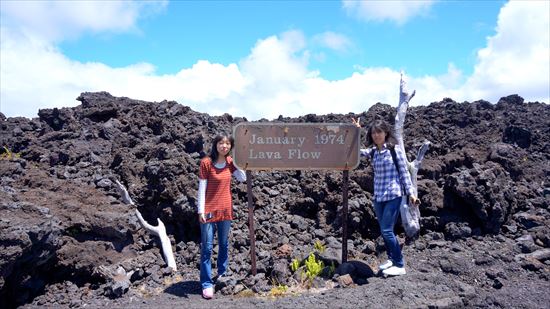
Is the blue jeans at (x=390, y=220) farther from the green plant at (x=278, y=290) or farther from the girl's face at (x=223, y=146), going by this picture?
the girl's face at (x=223, y=146)

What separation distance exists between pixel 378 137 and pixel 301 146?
1.00m

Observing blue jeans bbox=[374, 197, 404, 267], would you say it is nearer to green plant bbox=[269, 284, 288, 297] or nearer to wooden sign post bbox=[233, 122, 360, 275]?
wooden sign post bbox=[233, 122, 360, 275]

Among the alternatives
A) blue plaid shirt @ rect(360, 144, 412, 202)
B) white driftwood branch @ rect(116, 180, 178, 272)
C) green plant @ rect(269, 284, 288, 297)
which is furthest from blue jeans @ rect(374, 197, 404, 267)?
white driftwood branch @ rect(116, 180, 178, 272)

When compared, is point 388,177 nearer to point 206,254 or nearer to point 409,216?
point 409,216

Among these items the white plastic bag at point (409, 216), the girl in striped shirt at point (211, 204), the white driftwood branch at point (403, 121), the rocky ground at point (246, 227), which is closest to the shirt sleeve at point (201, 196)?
the girl in striped shirt at point (211, 204)

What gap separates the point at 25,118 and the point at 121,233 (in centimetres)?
783

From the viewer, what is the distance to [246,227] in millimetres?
7020

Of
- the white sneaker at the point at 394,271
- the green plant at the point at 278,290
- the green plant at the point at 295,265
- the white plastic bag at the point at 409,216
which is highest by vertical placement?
the white plastic bag at the point at 409,216

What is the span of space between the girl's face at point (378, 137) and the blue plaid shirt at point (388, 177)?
0.09m

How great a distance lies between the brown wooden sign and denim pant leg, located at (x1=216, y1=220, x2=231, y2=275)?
0.82 metres

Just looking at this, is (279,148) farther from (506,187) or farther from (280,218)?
(506,187)

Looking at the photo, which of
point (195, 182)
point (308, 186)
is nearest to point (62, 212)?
point (195, 182)

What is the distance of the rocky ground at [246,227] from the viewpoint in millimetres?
5164

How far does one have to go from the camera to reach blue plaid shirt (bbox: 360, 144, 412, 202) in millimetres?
5281
